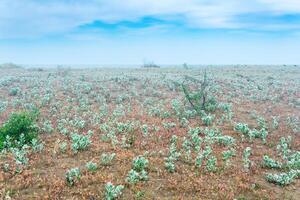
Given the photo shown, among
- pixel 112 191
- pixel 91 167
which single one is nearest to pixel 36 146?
pixel 91 167

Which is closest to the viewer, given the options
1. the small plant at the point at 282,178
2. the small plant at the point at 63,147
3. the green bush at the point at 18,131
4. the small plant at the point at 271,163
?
the small plant at the point at 282,178

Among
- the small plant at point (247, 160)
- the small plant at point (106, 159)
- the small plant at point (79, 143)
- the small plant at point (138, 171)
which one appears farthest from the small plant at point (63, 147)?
the small plant at point (247, 160)

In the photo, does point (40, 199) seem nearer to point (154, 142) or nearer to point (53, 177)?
point (53, 177)

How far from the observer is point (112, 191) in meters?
13.0

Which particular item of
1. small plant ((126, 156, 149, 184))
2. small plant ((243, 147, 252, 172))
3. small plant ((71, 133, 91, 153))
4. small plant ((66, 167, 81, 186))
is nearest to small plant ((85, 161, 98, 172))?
small plant ((66, 167, 81, 186))

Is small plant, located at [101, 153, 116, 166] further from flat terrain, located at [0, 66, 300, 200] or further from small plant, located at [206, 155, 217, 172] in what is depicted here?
small plant, located at [206, 155, 217, 172]

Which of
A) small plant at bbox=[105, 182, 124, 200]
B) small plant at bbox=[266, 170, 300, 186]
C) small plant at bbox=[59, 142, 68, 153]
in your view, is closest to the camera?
small plant at bbox=[105, 182, 124, 200]

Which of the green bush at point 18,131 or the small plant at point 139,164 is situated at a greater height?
the green bush at point 18,131

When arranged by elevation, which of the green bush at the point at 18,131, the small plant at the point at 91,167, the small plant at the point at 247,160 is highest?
the green bush at the point at 18,131

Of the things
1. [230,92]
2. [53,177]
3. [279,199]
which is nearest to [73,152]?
[53,177]

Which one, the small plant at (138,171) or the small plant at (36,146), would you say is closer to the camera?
the small plant at (138,171)

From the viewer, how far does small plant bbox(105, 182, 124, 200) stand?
42.5 ft

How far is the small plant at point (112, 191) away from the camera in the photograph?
42.5 feet

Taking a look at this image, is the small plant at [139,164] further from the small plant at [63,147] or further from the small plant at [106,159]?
the small plant at [63,147]
